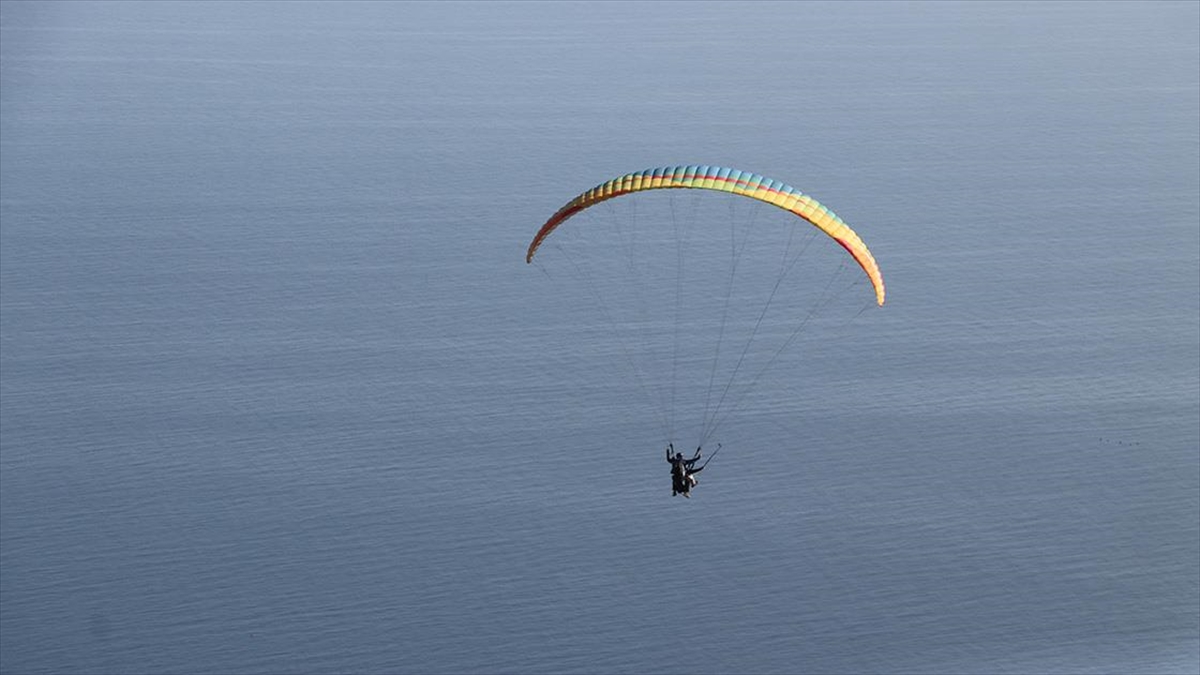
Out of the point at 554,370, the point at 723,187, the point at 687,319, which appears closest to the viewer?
the point at 723,187

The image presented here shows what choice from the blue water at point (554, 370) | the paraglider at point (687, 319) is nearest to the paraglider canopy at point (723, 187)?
the blue water at point (554, 370)

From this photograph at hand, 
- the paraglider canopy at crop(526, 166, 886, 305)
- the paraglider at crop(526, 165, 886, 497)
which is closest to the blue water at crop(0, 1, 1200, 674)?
the paraglider at crop(526, 165, 886, 497)

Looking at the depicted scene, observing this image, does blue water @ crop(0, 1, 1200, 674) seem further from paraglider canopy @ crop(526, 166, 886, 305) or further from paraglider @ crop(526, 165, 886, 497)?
paraglider canopy @ crop(526, 166, 886, 305)

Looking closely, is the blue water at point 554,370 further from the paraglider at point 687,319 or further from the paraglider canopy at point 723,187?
the paraglider canopy at point 723,187

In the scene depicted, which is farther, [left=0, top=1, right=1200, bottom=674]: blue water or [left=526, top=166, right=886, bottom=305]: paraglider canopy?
[left=0, top=1, right=1200, bottom=674]: blue water

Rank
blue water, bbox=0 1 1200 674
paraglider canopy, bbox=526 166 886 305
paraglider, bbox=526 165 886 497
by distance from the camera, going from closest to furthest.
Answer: paraglider canopy, bbox=526 166 886 305 < blue water, bbox=0 1 1200 674 < paraglider, bbox=526 165 886 497

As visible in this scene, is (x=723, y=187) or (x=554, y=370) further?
(x=554, y=370)


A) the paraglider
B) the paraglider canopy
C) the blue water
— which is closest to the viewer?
the paraglider canopy

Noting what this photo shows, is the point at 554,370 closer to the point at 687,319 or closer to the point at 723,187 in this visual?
the point at 687,319

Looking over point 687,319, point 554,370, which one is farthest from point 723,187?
point 687,319
